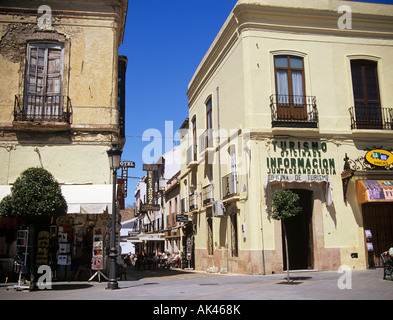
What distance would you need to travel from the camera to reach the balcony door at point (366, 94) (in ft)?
56.1

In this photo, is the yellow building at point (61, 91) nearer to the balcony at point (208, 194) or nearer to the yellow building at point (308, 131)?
the yellow building at point (308, 131)

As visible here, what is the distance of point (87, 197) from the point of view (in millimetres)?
13156

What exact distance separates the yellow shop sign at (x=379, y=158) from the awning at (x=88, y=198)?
10.5 metres

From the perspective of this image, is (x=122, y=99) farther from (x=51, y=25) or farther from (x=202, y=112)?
(x=202, y=112)

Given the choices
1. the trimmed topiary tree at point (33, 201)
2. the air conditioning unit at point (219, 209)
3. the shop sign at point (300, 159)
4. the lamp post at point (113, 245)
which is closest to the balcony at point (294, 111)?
the shop sign at point (300, 159)

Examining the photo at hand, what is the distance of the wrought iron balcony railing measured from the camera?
14.0m

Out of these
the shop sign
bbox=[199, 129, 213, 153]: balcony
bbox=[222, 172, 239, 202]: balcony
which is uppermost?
bbox=[199, 129, 213, 153]: balcony

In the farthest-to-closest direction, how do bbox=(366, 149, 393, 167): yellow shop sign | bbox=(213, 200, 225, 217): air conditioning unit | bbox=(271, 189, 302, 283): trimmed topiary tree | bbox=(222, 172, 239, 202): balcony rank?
bbox=(213, 200, 225, 217): air conditioning unit, bbox=(222, 172, 239, 202): balcony, bbox=(366, 149, 393, 167): yellow shop sign, bbox=(271, 189, 302, 283): trimmed topiary tree

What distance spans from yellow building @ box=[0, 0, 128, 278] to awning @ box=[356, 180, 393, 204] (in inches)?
378

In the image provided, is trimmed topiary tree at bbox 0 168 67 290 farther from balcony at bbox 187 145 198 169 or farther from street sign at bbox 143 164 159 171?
street sign at bbox 143 164 159 171

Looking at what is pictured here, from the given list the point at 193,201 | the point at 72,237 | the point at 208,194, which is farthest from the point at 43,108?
the point at 193,201

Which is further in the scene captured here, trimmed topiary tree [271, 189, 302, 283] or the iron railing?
the iron railing

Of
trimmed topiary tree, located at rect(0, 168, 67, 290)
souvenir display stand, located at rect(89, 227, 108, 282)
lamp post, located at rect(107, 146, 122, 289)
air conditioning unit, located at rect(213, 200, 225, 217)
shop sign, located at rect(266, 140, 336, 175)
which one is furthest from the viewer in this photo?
air conditioning unit, located at rect(213, 200, 225, 217)

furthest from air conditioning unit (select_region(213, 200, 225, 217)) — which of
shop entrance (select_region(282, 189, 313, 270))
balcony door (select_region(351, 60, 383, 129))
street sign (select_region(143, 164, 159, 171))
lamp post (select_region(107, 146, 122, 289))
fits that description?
street sign (select_region(143, 164, 159, 171))
